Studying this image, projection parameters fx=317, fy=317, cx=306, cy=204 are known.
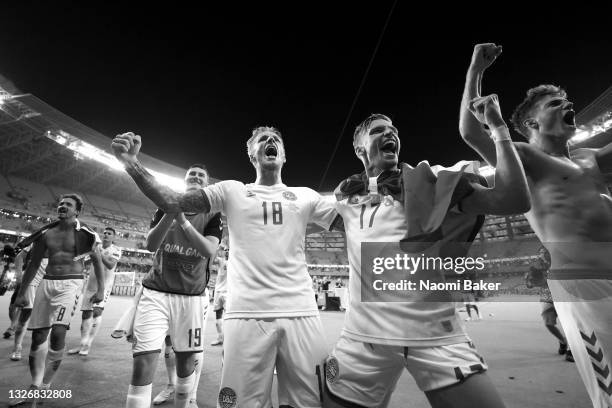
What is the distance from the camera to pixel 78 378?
4.43m

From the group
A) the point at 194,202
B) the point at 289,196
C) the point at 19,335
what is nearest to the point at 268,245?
the point at 289,196

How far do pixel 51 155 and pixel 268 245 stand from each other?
43.2 metres

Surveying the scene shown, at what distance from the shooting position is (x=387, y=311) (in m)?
1.58

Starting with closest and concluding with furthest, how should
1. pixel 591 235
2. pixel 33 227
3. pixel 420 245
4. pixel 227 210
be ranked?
1. pixel 420 245
2. pixel 591 235
3. pixel 227 210
4. pixel 33 227

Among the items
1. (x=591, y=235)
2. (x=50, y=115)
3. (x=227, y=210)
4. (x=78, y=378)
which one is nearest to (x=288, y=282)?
(x=227, y=210)

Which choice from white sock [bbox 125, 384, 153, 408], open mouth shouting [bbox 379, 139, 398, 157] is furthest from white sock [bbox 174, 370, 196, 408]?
open mouth shouting [bbox 379, 139, 398, 157]

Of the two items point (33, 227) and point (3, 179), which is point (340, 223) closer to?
point (33, 227)

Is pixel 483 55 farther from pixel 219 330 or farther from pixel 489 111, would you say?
pixel 219 330

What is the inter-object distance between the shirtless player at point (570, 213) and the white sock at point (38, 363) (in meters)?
5.04

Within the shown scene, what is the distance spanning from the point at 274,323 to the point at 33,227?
48.8 metres

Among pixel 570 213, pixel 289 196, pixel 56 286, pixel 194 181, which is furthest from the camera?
pixel 56 286

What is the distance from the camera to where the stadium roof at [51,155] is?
25969 millimetres

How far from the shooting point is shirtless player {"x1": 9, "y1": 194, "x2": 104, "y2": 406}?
3.81m

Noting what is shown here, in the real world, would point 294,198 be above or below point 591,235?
above
